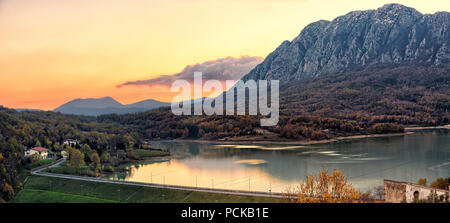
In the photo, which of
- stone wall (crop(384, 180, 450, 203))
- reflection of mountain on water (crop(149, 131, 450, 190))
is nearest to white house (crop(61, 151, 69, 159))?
reflection of mountain on water (crop(149, 131, 450, 190))

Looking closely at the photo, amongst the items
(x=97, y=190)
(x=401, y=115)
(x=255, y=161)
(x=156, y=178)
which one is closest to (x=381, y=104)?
(x=401, y=115)

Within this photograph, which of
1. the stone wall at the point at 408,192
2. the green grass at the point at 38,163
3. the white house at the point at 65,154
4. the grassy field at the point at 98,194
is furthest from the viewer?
the white house at the point at 65,154

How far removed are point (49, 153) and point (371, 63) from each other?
170m

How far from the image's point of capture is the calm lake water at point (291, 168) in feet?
134

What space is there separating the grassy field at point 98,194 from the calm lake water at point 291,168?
5477 mm

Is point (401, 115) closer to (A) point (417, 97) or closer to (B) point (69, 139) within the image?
(A) point (417, 97)

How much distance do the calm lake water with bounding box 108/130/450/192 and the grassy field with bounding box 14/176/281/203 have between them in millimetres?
5477

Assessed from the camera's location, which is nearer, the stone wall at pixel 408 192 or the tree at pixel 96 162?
the stone wall at pixel 408 192

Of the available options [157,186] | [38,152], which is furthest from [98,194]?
[38,152]

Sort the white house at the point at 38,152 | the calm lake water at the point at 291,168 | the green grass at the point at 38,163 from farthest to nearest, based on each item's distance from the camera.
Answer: the white house at the point at 38,152 < the green grass at the point at 38,163 < the calm lake water at the point at 291,168

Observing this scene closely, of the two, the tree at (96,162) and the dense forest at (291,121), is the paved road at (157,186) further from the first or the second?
the tree at (96,162)

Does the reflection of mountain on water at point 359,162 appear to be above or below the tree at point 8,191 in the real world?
above

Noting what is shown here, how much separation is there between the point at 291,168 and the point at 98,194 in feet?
82.4

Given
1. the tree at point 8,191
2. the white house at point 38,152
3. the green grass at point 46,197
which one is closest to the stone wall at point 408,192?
the green grass at point 46,197
